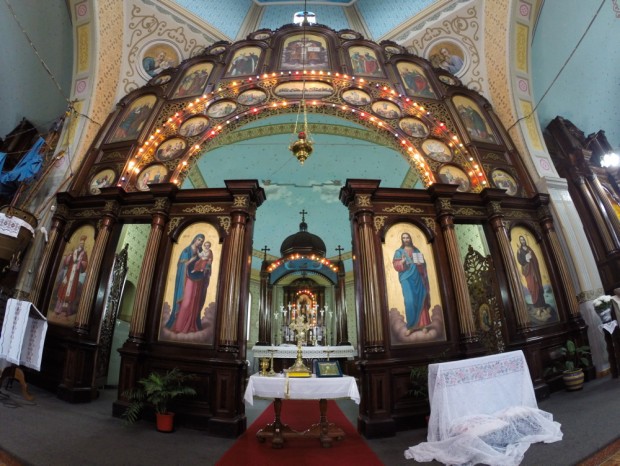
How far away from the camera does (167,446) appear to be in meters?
4.05

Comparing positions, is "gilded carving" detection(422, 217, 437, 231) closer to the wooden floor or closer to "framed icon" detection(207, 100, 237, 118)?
the wooden floor

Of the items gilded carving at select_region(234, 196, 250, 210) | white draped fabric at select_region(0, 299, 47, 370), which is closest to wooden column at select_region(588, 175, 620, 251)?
gilded carving at select_region(234, 196, 250, 210)

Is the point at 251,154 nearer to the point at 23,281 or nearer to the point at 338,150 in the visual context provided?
the point at 338,150

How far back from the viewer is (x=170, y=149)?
7.89m

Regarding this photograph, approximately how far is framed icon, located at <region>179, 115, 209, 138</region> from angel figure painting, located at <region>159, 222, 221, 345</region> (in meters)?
2.98

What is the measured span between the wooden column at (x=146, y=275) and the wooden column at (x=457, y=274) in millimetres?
5758

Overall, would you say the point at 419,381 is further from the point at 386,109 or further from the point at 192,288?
the point at 386,109

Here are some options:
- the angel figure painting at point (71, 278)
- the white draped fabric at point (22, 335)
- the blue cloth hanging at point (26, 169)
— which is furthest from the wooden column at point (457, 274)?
the blue cloth hanging at point (26, 169)

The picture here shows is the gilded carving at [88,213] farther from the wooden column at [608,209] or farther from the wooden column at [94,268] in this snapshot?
the wooden column at [608,209]

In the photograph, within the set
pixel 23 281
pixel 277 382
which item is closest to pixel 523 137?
pixel 277 382

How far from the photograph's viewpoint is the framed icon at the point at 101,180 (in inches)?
294

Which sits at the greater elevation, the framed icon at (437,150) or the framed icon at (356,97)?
the framed icon at (356,97)

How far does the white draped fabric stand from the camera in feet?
15.1

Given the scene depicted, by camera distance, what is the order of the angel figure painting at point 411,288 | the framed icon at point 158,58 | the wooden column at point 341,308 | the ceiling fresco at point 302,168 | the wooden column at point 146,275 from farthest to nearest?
the wooden column at point 341,308 → the ceiling fresco at point 302,168 → the framed icon at point 158,58 → the angel figure painting at point 411,288 → the wooden column at point 146,275
